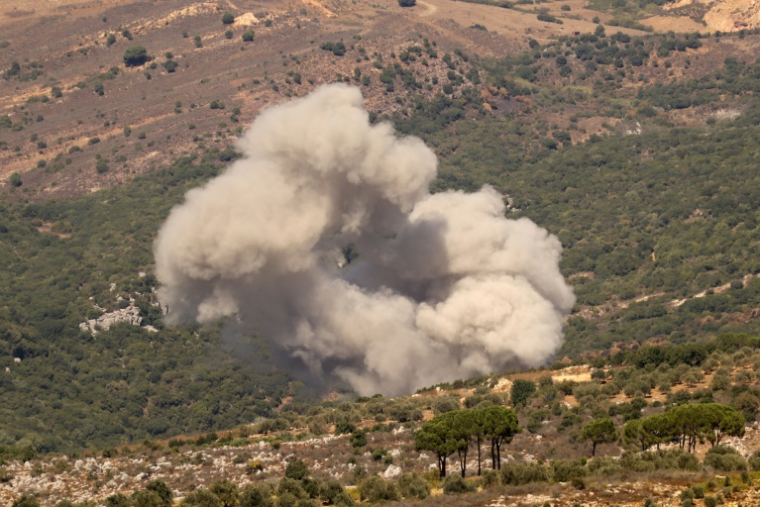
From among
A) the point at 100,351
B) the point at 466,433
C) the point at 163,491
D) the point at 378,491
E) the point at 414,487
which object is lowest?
the point at 100,351

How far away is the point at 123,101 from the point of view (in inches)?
7746

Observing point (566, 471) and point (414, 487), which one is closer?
point (566, 471)

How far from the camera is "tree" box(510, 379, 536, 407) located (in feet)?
295

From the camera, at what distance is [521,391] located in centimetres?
9162

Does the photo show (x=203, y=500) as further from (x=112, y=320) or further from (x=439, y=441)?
(x=112, y=320)

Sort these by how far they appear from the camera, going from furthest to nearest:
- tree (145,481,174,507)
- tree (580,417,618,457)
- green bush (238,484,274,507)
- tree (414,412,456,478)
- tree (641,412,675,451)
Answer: tree (580,417,618,457), tree (414,412,456,478), tree (641,412,675,451), tree (145,481,174,507), green bush (238,484,274,507)

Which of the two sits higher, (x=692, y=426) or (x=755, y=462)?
(x=755, y=462)

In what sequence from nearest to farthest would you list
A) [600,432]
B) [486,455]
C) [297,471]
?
[600,432], [297,471], [486,455]

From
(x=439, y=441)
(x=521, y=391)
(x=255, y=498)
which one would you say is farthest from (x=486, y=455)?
(x=521, y=391)

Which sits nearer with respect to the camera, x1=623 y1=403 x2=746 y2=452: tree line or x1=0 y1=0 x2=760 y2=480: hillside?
x1=623 y1=403 x2=746 y2=452: tree line

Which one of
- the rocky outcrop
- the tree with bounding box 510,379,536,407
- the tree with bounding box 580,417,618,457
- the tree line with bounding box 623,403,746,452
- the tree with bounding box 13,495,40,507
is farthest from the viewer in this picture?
the rocky outcrop

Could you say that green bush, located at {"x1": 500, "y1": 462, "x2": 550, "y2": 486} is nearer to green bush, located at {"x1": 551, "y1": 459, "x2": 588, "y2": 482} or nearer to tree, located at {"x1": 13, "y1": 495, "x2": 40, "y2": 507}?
green bush, located at {"x1": 551, "y1": 459, "x2": 588, "y2": 482}

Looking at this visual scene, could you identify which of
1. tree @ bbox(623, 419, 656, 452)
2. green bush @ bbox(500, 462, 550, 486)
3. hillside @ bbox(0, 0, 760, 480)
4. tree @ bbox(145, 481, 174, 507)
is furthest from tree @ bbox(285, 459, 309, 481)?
hillside @ bbox(0, 0, 760, 480)

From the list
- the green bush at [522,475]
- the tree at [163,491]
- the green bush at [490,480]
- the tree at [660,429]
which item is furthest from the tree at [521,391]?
the tree at [163,491]
